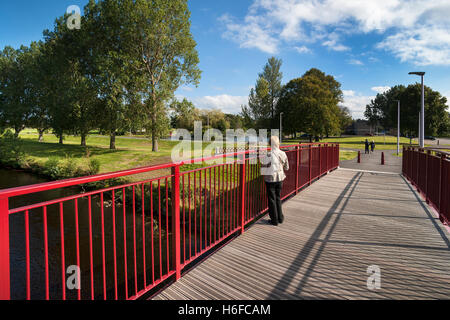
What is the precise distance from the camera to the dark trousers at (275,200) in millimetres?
4758

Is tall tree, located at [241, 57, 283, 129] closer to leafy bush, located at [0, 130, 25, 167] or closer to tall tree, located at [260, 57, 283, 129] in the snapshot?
tall tree, located at [260, 57, 283, 129]

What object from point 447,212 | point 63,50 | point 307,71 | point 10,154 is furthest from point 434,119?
point 10,154

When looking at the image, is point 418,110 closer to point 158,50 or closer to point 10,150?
point 158,50

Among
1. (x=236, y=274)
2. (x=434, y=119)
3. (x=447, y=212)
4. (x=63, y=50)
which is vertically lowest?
(x=236, y=274)

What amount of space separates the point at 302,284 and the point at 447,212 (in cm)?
373

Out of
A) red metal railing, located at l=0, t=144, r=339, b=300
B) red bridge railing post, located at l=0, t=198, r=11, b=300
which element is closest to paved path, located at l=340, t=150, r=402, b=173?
red metal railing, located at l=0, t=144, r=339, b=300

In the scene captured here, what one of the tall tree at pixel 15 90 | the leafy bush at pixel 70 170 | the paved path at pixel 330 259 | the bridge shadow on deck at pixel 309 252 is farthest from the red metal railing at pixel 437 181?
the tall tree at pixel 15 90

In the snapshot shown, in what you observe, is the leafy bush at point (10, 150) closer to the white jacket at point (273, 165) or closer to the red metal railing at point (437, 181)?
the white jacket at point (273, 165)

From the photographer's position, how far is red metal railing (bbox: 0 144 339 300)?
2.05 meters

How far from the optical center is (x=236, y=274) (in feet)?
10.6

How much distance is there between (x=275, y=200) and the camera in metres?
4.86

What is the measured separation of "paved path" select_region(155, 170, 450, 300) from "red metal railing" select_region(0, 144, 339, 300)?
0.39 m

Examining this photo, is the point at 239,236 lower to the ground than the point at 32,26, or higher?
lower

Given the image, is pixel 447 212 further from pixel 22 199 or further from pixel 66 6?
pixel 66 6
